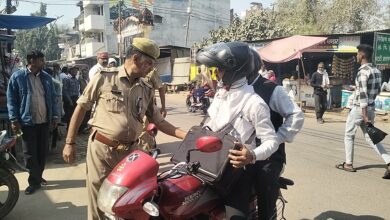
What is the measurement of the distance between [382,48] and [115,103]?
41.6 ft

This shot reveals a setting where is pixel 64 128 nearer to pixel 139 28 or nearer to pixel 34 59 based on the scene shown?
pixel 34 59

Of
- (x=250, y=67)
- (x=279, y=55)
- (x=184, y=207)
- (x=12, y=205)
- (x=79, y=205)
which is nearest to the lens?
(x=184, y=207)

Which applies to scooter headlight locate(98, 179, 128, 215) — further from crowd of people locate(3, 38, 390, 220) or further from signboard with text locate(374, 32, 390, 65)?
signboard with text locate(374, 32, 390, 65)

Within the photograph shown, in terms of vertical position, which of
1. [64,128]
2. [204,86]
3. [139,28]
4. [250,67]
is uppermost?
[139,28]

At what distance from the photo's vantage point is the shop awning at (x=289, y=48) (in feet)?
47.8

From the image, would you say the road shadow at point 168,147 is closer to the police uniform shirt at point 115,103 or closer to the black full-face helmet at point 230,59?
the police uniform shirt at point 115,103

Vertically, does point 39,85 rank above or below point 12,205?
above

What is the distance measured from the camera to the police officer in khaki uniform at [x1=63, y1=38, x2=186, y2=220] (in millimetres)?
3059

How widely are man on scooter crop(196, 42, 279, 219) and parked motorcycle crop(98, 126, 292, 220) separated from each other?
0.52 ft

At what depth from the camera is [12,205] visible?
14.2ft

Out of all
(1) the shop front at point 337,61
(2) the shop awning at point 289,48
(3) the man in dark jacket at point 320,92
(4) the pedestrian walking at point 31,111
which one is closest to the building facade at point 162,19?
(1) the shop front at point 337,61

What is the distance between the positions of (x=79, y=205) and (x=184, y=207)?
9.32 feet

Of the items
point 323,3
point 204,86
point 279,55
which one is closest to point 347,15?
point 323,3

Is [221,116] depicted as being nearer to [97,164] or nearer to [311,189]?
[97,164]
